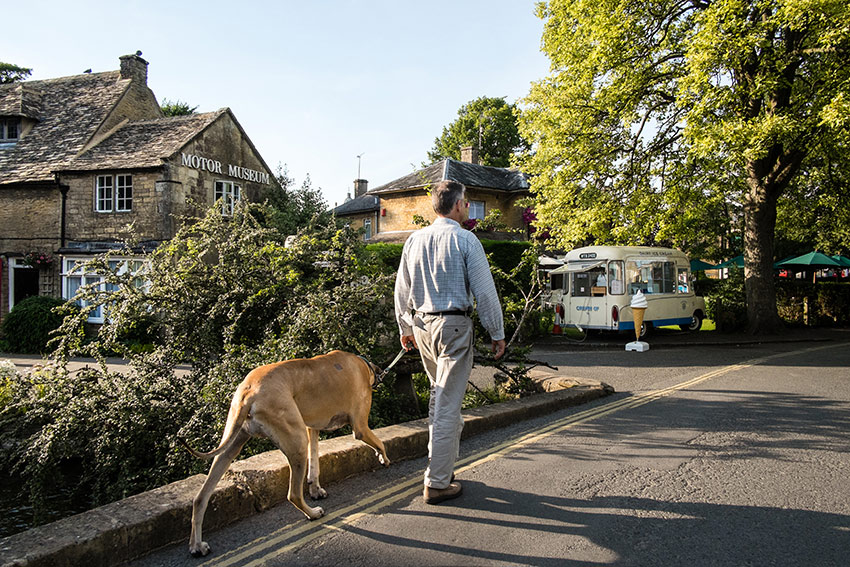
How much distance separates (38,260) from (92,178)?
3383 mm

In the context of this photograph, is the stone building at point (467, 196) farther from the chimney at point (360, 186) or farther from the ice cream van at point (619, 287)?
the chimney at point (360, 186)

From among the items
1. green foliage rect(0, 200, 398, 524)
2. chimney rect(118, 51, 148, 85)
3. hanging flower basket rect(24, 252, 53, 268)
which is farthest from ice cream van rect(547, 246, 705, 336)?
chimney rect(118, 51, 148, 85)

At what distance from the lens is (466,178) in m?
33.0

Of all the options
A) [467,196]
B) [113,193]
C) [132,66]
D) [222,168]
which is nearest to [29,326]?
[113,193]

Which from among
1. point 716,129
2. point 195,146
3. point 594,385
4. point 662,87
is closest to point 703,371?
point 594,385

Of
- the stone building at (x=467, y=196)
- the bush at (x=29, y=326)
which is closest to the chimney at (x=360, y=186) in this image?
the stone building at (x=467, y=196)

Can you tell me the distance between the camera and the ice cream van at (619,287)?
61.1ft

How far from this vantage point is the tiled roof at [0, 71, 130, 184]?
2195 centimetres

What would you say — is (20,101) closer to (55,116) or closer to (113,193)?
(55,116)

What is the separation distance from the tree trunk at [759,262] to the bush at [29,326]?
69.6 feet

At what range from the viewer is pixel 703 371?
37.8 feet

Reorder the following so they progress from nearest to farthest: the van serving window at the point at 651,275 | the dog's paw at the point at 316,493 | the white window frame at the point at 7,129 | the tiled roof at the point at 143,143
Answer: the dog's paw at the point at 316,493 < the van serving window at the point at 651,275 < the tiled roof at the point at 143,143 < the white window frame at the point at 7,129

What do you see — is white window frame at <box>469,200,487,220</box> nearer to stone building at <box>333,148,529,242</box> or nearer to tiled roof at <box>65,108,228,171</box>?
stone building at <box>333,148,529,242</box>

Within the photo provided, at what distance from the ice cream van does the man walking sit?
14982 millimetres
